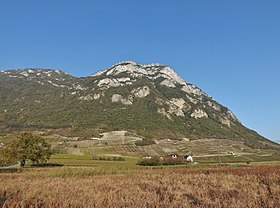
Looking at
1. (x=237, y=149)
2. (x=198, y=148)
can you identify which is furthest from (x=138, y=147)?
(x=237, y=149)

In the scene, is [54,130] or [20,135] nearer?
[20,135]

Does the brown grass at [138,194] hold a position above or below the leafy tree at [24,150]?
below

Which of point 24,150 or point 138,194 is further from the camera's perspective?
point 24,150

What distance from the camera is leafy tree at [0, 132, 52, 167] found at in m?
57.0

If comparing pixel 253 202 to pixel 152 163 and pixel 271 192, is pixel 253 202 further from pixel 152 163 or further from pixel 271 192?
pixel 152 163

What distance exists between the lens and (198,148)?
148 meters

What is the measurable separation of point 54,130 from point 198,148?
291 ft

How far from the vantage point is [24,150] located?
57969 mm

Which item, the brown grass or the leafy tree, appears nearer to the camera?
the brown grass

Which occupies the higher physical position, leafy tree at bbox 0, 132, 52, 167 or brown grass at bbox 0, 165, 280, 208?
leafy tree at bbox 0, 132, 52, 167

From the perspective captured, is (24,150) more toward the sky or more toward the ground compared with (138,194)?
more toward the sky

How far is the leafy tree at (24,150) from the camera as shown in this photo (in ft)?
187

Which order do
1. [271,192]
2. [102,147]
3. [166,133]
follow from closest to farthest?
[271,192] → [102,147] → [166,133]

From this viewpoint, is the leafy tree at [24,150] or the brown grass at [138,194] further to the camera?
the leafy tree at [24,150]
